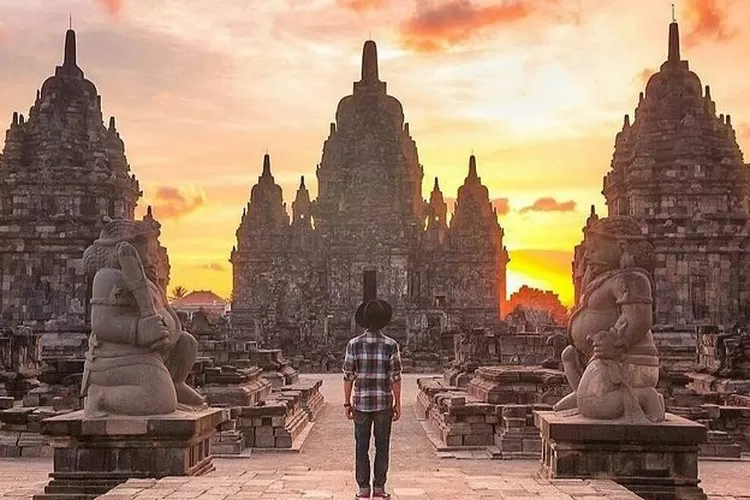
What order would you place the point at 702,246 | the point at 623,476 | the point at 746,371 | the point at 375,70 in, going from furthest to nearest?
the point at 375,70
the point at 702,246
the point at 746,371
the point at 623,476

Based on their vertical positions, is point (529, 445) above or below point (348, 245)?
below

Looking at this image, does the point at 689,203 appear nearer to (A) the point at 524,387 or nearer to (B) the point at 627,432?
(A) the point at 524,387

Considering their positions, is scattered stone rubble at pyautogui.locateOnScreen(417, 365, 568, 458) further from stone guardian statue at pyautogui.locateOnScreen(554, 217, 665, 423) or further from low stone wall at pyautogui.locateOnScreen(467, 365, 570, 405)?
stone guardian statue at pyautogui.locateOnScreen(554, 217, 665, 423)

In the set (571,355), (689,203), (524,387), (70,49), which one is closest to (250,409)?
(524,387)

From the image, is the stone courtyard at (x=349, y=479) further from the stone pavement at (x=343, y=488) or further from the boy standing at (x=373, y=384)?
the boy standing at (x=373, y=384)

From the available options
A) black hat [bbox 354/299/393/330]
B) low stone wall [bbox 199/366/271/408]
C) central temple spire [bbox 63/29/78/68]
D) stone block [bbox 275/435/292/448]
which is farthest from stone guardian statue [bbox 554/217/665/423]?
central temple spire [bbox 63/29/78/68]

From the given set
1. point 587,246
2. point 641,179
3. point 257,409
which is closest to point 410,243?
point 641,179

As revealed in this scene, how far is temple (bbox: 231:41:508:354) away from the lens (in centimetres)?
5225

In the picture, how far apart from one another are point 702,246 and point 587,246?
22681mm

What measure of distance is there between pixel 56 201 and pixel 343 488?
2780cm

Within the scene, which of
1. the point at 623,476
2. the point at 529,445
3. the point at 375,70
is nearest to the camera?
the point at 623,476

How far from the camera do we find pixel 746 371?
62.1 feet

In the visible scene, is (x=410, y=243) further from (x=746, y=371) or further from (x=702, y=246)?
(x=746, y=371)

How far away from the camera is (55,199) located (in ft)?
111
